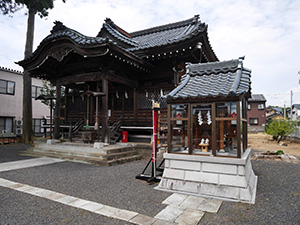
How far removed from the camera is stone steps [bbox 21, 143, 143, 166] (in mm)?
7609

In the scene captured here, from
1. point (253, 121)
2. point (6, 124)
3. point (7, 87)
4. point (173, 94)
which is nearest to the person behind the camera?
point (173, 94)

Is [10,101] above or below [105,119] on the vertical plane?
above

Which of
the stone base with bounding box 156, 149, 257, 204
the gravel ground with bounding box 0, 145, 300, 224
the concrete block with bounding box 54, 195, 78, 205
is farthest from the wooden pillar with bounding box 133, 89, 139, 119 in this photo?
the concrete block with bounding box 54, 195, 78, 205

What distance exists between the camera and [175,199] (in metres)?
4.02

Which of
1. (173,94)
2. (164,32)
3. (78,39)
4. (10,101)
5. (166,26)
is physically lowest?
(173,94)

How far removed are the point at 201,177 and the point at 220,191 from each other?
1.52 ft

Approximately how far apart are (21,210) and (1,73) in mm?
19289

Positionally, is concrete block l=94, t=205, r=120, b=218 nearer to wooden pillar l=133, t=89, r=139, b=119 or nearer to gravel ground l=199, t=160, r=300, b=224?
gravel ground l=199, t=160, r=300, b=224

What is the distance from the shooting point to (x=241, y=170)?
401cm

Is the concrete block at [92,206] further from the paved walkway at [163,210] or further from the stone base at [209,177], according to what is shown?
the stone base at [209,177]

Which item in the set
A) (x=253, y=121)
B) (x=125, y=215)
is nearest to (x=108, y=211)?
(x=125, y=215)

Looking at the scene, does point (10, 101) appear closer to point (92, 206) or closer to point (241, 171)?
point (92, 206)

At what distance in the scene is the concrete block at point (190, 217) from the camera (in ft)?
10.2

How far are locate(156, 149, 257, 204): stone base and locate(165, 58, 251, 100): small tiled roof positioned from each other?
140 centimetres
